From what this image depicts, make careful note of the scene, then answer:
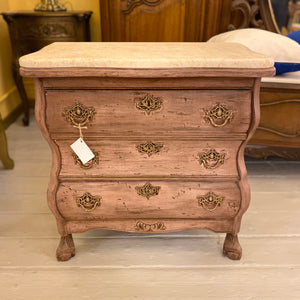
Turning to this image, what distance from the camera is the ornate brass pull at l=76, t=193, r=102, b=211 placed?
1.29 metres

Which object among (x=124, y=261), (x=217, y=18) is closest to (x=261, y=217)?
(x=124, y=261)

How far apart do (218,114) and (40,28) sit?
207 cm

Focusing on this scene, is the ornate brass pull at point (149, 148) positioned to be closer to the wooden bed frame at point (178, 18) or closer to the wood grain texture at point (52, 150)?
the wood grain texture at point (52, 150)

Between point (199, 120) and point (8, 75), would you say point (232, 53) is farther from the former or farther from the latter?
point (8, 75)

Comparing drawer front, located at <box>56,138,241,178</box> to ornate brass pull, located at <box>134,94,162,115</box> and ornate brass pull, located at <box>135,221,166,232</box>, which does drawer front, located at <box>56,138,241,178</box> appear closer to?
ornate brass pull, located at <box>134,94,162,115</box>

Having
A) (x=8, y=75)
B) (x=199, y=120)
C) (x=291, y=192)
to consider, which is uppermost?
(x=199, y=120)

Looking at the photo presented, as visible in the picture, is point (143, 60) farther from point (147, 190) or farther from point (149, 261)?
point (149, 261)

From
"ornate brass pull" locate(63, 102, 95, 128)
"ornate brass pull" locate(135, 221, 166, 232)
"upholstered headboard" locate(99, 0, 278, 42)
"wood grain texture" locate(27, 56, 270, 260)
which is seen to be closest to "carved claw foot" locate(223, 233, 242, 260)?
"wood grain texture" locate(27, 56, 270, 260)

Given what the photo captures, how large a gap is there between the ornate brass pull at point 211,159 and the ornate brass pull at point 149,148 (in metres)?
0.17

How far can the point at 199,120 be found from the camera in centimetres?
117

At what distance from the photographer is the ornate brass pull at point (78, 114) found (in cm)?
115

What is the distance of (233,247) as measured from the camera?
1424 mm

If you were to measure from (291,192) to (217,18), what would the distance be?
1748 mm

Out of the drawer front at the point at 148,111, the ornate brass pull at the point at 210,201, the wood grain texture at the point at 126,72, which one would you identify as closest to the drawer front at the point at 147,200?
the ornate brass pull at the point at 210,201
